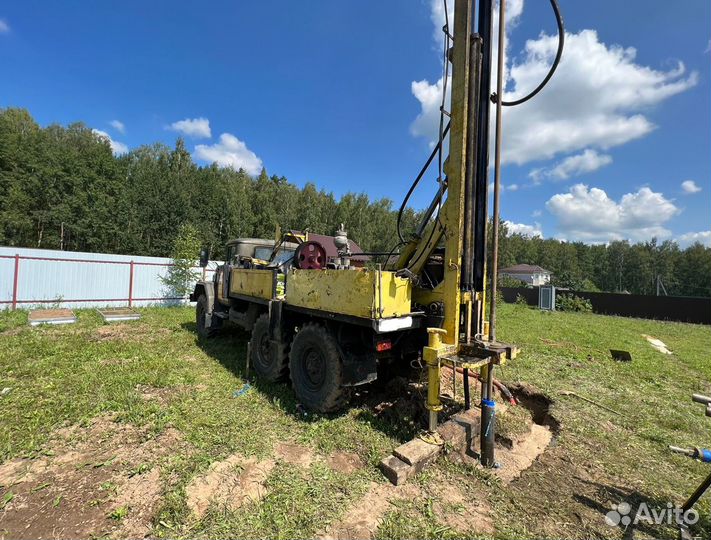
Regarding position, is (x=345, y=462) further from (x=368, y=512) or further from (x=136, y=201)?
(x=136, y=201)

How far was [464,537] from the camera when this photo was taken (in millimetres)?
2361

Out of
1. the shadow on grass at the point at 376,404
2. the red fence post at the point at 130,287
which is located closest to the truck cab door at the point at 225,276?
the shadow on grass at the point at 376,404

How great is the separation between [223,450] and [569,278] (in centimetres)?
5246

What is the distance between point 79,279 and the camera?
1272 centimetres

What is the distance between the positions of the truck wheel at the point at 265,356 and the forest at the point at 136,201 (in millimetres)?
20896

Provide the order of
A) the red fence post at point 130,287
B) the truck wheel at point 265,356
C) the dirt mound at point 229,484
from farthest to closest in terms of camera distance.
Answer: the red fence post at point 130,287
the truck wheel at point 265,356
the dirt mound at point 229,484

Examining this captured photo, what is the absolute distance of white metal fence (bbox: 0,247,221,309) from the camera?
37.0ft

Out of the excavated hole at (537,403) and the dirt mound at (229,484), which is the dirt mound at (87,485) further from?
the excavated hole at (537,403)

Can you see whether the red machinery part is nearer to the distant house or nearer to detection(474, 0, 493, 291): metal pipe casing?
detection(474, 0, 493, 291): metal pipe casing

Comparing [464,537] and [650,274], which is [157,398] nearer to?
[464,537]

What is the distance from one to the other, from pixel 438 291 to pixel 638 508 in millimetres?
2522

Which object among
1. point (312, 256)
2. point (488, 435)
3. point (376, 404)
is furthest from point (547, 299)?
point (488, 435)

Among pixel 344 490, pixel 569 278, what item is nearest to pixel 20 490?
pixel 344 490

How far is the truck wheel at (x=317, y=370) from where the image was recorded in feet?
13.3
